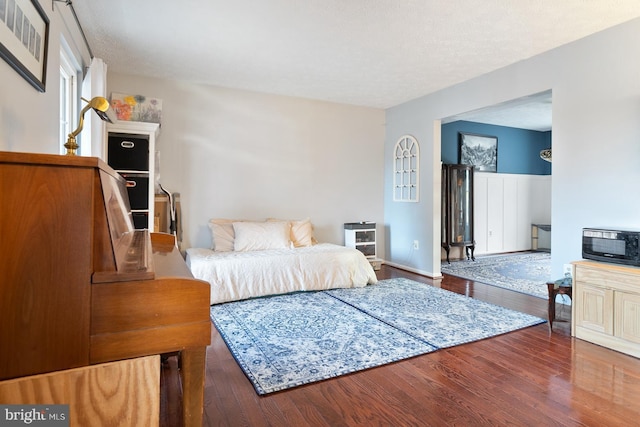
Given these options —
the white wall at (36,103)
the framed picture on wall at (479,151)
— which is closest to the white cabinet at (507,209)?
the framed picture on wall at (479,151)

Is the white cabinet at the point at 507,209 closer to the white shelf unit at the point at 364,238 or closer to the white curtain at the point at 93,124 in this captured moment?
the white shelf unit at the point at 364,238

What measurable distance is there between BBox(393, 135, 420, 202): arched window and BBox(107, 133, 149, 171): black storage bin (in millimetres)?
3549

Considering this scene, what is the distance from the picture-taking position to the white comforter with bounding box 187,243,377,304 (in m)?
3.52

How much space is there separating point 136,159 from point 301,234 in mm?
2189

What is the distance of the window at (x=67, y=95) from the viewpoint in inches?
110

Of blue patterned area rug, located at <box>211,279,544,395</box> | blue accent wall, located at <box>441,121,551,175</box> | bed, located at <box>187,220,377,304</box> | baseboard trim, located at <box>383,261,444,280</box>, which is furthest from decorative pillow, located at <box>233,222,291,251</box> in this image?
blue accent wall, located at <box>441,121,551,175</box>

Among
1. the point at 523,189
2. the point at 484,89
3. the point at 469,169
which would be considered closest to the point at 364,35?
the point at 484,89

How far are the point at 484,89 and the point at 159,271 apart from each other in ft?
13.5

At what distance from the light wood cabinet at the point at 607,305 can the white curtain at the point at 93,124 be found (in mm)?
4164

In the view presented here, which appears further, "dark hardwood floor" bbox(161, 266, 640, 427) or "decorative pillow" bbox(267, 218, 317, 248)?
"decorative pillow" bbox(267, 218, 317, 248)

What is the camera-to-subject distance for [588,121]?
3092 millimetres

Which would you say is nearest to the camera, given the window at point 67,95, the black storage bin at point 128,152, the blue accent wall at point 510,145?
the window at point 67,95

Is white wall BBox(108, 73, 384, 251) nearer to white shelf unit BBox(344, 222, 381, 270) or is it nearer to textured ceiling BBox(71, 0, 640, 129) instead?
white shelf unit BBox(344, 222, 381, 270)

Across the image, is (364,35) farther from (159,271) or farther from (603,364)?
(603,364)
